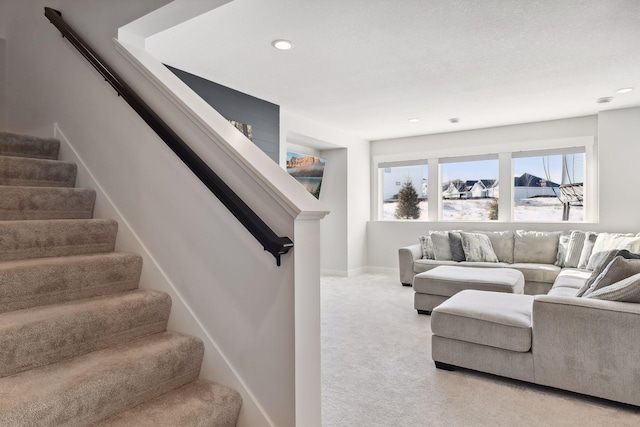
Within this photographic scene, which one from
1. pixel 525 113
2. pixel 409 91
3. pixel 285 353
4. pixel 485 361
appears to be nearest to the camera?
pixel 285 353

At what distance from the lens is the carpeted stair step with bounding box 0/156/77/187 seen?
2.21 meters

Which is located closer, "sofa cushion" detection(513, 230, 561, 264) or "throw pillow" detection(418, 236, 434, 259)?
"sofa cushion" detection(513, 230, 561, 264)

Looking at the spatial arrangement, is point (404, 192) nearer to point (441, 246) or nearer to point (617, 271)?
point (441, 246)

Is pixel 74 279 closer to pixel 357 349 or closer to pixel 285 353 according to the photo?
pixel 285 353

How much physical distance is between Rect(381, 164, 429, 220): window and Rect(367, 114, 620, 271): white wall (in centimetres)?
23

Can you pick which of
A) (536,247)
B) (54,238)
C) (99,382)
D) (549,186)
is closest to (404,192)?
(549,186)

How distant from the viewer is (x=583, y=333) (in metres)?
2.33

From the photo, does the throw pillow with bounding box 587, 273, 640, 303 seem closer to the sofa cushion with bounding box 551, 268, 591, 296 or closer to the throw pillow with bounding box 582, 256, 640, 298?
the throw pillow with bounding box 582, 256, 640, 298

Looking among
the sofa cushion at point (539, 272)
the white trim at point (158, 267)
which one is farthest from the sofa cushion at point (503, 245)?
the white trim at point (158, 267)

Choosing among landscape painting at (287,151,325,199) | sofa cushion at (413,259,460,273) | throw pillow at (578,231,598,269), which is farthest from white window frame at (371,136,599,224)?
sofa cushion at (413,259,460,273)

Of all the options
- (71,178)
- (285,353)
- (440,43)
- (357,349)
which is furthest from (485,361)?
(71,178)

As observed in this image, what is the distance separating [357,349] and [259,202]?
209 cm

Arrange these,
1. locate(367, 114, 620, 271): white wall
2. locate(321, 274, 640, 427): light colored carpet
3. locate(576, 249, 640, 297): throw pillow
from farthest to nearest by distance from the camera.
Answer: locate(367, 114, 620, 271): white wall → locate(576, 249, 640, 297): throw pillow → locate(321, 274, 640, 427): light colored carpet

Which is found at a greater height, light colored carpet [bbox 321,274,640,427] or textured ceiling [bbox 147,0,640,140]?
textured ceiling [bbox 147,0,640,140]
